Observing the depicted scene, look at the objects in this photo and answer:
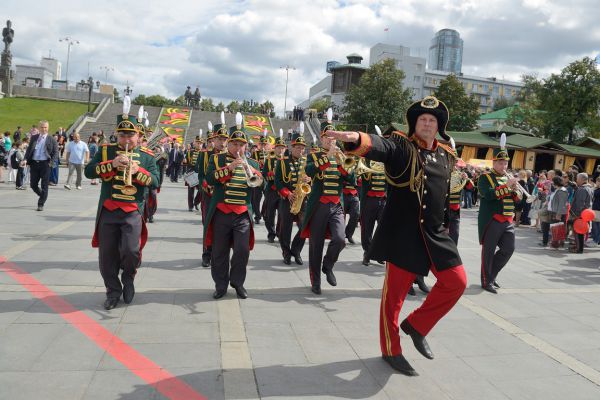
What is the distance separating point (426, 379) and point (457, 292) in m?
0.75

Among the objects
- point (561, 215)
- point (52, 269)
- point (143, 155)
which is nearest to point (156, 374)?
point (143, 155)

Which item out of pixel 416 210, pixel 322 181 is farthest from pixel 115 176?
pixel 416 210

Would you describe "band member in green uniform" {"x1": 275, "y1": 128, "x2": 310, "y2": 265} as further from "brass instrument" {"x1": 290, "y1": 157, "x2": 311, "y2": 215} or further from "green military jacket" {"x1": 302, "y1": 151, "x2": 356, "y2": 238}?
"green military jacket" {"x1": 302, "y1": 151, "x2": 356, "y2": 238}

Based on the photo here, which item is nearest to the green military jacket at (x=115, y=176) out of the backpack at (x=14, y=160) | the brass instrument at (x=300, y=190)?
the brass instrument at (x=300, y=190)

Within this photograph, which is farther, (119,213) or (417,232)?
(119,213)

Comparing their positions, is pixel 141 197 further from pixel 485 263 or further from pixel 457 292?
pixel 485 263

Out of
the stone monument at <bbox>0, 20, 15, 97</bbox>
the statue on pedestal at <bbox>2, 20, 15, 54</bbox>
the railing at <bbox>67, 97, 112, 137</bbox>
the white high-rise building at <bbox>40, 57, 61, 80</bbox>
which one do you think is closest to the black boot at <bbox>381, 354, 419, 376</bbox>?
the railing at <bbox>67, 97, 112, 137</bbox>

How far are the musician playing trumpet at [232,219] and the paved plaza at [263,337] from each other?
0.90 feet

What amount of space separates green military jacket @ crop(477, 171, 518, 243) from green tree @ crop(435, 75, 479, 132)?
1735 inches

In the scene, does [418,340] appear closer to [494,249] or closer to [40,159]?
[494,249]

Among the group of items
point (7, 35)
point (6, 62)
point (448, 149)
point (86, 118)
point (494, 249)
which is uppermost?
point (7, 35)

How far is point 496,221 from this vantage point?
7492 millimetres

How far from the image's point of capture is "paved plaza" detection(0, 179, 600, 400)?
3.84 meters

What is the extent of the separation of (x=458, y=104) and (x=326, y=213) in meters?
46.5
